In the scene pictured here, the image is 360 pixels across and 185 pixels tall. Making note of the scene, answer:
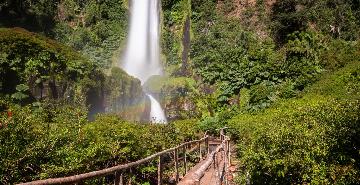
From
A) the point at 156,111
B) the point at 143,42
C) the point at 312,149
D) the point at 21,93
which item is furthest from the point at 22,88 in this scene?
the point at 312,149

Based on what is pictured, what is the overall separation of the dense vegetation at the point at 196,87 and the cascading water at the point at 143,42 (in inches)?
40.9

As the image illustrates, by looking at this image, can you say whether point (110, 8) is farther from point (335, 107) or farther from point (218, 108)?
point (335, 107)

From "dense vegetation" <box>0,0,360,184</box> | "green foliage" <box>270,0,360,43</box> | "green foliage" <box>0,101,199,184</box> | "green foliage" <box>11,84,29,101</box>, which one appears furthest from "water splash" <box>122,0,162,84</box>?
"green foliage" <box>0,101,199,184</box>

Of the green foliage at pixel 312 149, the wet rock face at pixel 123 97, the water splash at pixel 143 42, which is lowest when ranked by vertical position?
the green foliage at pixel 312 149

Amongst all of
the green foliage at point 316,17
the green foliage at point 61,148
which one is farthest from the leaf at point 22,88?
the green foliage at point 316,17

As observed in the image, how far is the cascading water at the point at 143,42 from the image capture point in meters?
39.3

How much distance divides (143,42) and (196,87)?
32.8 feet

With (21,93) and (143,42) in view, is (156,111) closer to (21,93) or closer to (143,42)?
(143,42)

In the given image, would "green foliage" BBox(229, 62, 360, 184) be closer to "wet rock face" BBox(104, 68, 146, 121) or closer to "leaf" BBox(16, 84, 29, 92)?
"leaf" BBox(16, 84, 29, 92)

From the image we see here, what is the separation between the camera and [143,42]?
132ft

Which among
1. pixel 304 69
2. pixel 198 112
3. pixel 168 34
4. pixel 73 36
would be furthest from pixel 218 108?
pixel 73 36

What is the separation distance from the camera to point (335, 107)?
33.1 feet

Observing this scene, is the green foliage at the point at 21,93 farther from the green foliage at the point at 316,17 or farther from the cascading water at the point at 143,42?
the green foliage at the point at 316,17

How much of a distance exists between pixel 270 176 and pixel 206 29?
28268 mm
